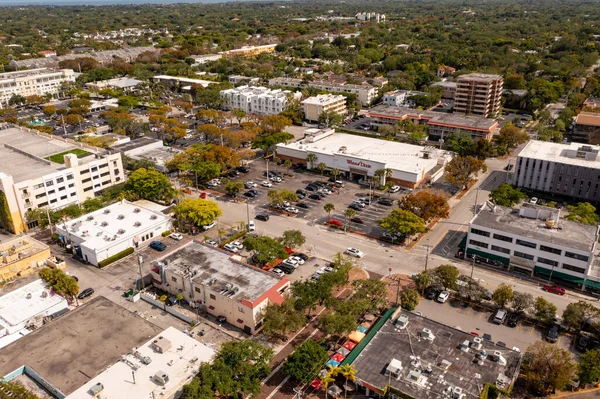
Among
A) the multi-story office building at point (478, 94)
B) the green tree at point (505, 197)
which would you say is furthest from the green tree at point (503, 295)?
the multi-story office building at point (478, 94)

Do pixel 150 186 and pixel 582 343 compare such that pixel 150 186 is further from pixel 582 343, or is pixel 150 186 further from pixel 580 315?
pixel 582 343

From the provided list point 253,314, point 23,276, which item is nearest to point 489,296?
point 253,314

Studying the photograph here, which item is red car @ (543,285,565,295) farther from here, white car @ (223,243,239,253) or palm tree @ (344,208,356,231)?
white car @ (223,243,239,253)

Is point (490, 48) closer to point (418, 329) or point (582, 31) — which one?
point (582, 31)

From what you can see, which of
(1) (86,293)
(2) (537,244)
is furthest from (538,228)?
(1) (86,293)

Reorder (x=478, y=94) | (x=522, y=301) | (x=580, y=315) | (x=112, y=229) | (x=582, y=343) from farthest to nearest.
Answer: (x=478, y=94) → (x=112, y=229) → (x=522, y=301) → (x=580, y=315) → (x=582, y=343)
